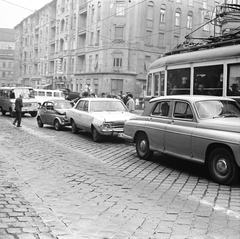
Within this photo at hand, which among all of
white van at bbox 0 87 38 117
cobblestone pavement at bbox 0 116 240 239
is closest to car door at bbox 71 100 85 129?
cobblestone pavement at bbox 0 116 240 239

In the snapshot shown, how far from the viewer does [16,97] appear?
1011 inches

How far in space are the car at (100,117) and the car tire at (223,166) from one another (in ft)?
19.2

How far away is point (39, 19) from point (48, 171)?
237ft

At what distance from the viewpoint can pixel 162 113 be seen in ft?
28.9

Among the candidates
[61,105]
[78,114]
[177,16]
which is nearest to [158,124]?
[78,114]

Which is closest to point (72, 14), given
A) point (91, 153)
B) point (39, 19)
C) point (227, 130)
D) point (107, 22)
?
point (107, 22)

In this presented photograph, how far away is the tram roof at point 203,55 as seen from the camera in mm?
10422

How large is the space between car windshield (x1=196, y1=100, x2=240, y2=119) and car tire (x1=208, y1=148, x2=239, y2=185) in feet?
3.15

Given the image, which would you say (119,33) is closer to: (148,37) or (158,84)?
(148,37)

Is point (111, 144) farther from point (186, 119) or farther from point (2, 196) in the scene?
point (2, 196)

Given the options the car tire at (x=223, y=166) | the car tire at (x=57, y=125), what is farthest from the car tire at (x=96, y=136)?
the car tire at (x=223, y=166)

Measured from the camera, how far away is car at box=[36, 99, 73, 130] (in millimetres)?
16828

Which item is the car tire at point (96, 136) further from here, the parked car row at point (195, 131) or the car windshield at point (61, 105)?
the car windshield at point (61, 105)

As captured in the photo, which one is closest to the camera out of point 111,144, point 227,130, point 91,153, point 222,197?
point 222,197
